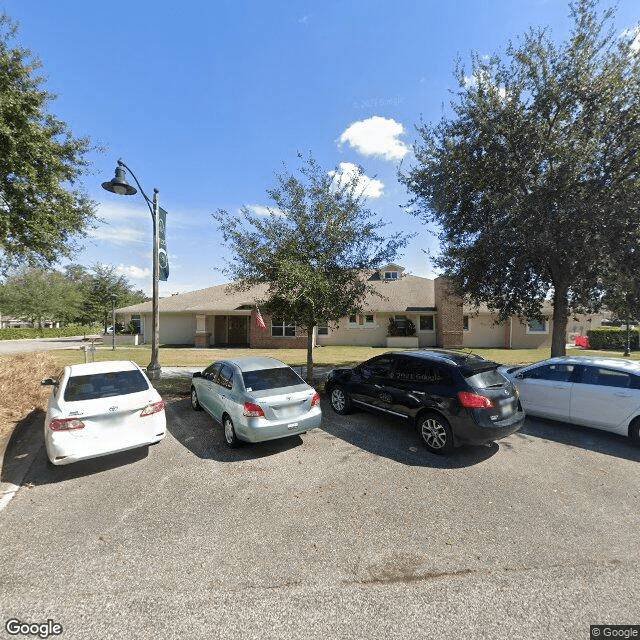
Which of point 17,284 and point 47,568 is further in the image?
point 17,284

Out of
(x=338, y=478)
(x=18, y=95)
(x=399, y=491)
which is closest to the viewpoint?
(x=399, y=491)

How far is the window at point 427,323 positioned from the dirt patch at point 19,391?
20.8m

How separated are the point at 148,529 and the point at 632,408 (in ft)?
26.0

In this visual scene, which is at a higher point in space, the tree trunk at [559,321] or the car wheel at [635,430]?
the tree trunk at [559,321]

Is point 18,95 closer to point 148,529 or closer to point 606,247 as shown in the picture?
point 148,529

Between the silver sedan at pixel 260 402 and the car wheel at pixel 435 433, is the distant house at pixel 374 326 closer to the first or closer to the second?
the silver sedan at pixel 260 402

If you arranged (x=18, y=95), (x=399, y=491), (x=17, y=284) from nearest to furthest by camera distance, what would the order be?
(x=399, y=491) → (x=18, y=95) → (x=17, y=284)

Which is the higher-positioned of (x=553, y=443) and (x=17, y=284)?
(x=17, y=284)

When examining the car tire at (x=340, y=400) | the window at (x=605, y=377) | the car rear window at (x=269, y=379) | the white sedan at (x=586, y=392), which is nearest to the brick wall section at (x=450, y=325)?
the white sedan at (x=586, y=392)

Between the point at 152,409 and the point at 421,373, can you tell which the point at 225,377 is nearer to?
the point at 152,409

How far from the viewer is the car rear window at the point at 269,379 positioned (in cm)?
592

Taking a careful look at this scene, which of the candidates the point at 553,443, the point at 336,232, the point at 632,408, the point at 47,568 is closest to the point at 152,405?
the point at 47,568

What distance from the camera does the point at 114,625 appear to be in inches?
95.7

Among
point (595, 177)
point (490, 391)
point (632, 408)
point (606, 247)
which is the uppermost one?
point (595, 177)
